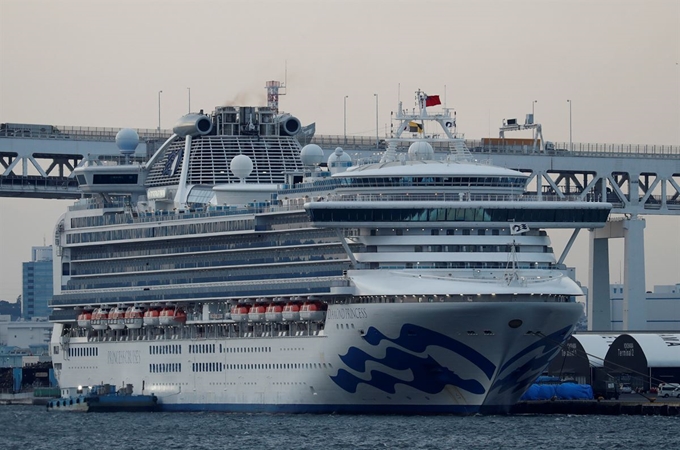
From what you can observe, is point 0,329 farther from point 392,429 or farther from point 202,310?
point 392,429

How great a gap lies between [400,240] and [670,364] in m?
28.6

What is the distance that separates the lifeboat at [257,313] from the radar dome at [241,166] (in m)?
10.6

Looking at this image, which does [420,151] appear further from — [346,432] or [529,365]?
[346,432]

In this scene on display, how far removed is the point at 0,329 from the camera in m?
200

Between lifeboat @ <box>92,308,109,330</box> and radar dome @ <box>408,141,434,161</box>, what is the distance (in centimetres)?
1933

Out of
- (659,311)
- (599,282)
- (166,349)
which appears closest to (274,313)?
(166,349)

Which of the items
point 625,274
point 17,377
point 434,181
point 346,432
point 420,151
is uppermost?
point 420,151

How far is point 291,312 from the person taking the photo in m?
79.7

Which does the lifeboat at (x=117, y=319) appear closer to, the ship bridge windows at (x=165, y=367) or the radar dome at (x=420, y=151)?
the ship bridge windows at (x=165, y=367)

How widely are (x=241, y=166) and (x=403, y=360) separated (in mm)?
19552

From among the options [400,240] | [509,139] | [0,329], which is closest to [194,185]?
[400,240]

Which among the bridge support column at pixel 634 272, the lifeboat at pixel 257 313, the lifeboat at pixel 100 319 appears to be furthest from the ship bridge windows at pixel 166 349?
the bridge support column at pixel 634 272

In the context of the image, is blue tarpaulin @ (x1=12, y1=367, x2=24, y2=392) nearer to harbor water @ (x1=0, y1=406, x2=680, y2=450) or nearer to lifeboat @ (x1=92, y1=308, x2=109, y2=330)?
lifeboat @ (x1=92, y1=308, x2=109, y2=330)

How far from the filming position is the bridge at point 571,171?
112 m
